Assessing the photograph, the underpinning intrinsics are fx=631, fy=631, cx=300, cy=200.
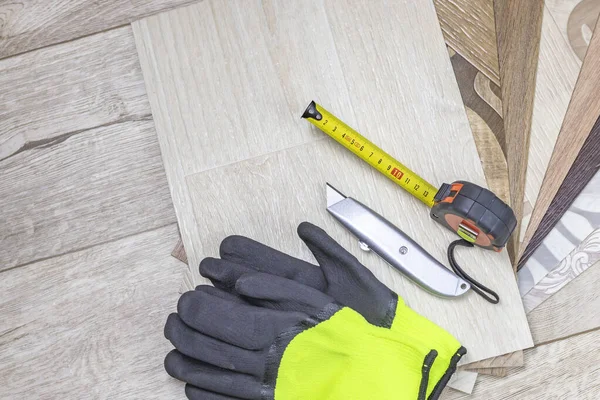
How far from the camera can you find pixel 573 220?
0.81m

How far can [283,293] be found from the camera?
0.75 m

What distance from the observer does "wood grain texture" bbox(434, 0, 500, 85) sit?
846 mm

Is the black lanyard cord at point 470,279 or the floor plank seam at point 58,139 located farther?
the floor plank seam at point 58,139

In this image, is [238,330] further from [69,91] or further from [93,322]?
[69,91]

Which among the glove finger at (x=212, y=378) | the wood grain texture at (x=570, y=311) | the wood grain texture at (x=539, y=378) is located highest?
the glove finger at (x=212, y=378)

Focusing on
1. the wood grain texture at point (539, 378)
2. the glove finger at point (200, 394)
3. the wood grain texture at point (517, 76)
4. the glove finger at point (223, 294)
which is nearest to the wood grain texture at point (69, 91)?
the glove finger at point (223, 294)

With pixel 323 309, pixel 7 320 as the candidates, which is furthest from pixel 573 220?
pixel 7 320

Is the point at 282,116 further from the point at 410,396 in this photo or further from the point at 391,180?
the point at 410,396

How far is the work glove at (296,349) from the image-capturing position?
29.1 inches

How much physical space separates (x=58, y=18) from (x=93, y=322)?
450 millimetres

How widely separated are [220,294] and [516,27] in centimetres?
53

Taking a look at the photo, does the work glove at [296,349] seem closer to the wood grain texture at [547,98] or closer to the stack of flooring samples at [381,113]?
the stack of flooring samples at [381,113]

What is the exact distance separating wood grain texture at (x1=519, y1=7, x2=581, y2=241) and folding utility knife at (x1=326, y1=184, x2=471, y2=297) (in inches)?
4.7

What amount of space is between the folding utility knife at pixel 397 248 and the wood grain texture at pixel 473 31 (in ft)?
0.82
